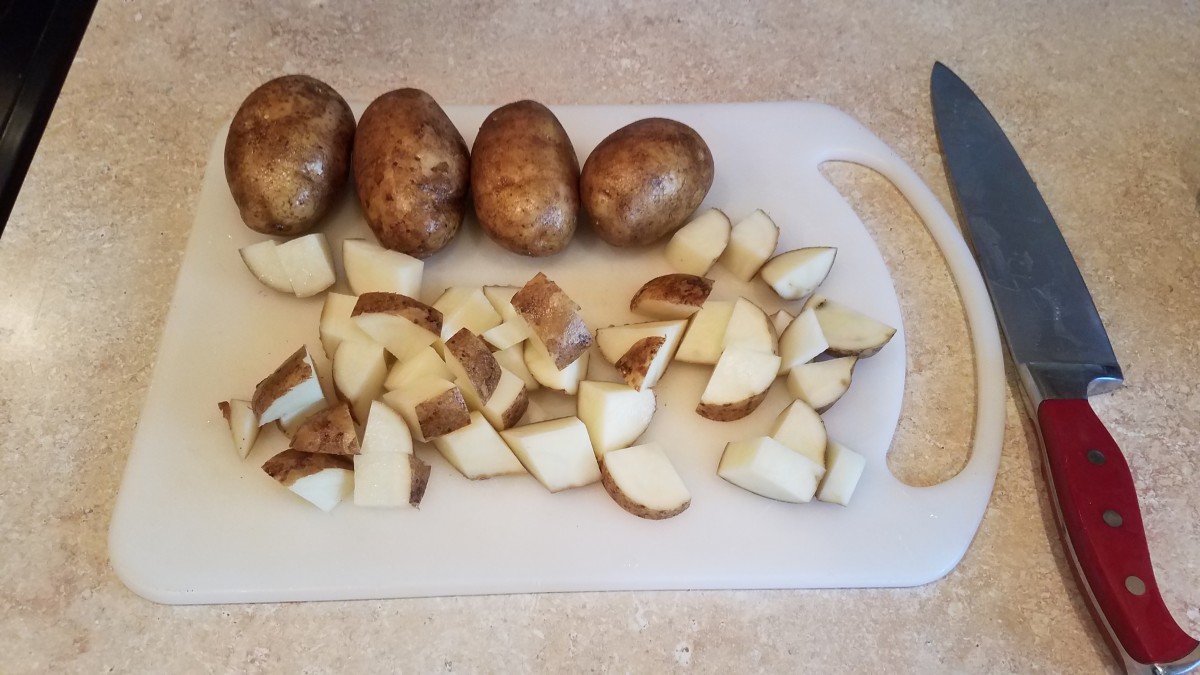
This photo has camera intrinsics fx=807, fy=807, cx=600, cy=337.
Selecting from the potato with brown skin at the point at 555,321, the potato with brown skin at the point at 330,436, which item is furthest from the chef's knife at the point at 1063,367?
the potato with brown skin at the point at 330,436

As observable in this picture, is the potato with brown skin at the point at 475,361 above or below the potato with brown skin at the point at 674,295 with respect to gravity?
below

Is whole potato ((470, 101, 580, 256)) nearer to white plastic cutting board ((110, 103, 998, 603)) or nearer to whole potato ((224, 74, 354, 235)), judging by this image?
white plastic cutting board ((110, 103, 998, 603))

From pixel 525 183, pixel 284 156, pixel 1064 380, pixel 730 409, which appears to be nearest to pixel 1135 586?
pixel 1064 380

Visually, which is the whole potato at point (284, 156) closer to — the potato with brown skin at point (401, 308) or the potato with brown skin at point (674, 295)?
the potato with brown skin at point (401, 308)

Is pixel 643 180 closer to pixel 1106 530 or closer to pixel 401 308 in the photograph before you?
pixel 401 308

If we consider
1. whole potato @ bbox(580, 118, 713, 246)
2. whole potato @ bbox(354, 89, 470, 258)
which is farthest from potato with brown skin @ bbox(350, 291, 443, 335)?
whole potato @ bbox(580, 118, 713, 246)
